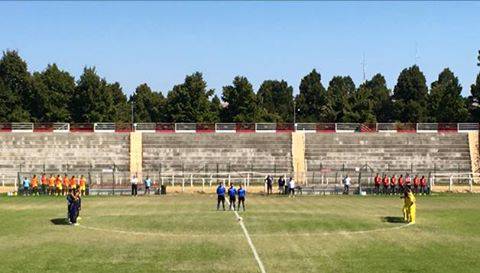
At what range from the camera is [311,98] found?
131875 millimetres

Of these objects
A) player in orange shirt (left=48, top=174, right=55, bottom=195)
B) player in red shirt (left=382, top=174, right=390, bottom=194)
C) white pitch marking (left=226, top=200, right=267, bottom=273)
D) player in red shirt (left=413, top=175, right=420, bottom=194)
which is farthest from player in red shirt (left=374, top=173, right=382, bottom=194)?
player in orange shirt (left=48, top=174, right=55, bottom=195)

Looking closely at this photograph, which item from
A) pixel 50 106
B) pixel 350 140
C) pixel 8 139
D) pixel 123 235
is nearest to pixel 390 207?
pixel 123 235

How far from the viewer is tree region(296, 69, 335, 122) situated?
5138 inches

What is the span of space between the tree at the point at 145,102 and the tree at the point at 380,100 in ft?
145

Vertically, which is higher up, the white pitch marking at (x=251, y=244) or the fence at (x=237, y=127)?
the fence at (x=237, y=127)

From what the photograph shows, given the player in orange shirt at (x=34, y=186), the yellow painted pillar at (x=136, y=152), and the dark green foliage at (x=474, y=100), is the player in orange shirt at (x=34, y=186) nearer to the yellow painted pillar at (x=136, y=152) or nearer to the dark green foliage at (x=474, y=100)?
the yellow painted pillar at (x=136, y=152)

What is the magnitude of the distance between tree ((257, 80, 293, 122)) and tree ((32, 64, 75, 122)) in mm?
53795

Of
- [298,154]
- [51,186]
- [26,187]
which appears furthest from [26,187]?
[298,154]

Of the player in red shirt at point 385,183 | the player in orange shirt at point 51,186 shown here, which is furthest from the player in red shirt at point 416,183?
the player in orange shirt at point 51,186

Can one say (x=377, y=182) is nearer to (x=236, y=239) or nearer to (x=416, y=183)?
(x=416, y=183)

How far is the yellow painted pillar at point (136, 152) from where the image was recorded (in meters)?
69.2

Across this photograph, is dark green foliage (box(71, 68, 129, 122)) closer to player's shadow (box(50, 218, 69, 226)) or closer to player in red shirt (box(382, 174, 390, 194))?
player in red shirt (box(382, 174, 390, 194))

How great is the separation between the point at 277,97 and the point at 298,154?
82126 mm

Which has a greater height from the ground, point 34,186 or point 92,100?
point 92,100
